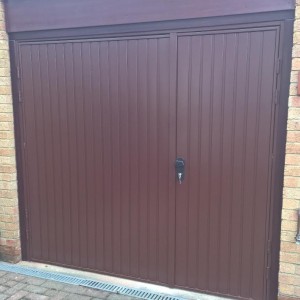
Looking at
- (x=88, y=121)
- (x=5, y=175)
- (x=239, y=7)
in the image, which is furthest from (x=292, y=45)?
(x=5, y=175)

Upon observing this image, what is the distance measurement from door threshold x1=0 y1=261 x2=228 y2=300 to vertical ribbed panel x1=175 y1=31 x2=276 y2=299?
7.4 inches

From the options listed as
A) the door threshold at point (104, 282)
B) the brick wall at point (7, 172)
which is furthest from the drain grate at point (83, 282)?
the brick wall at point (7, 172)

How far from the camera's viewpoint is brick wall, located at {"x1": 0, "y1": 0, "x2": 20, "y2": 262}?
3.63m

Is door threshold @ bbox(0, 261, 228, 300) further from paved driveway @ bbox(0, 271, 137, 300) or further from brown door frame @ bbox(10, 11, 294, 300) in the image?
brown door frame @ bbox(10, 11, 294, 300)

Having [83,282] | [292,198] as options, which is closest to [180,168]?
[292,198]

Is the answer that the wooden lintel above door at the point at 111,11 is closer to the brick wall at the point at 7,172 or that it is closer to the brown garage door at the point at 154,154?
the brown garage door at the point at 154,154

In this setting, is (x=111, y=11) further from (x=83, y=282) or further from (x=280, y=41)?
(x=83, y=282)

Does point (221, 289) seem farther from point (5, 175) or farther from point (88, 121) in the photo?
point (5, 175)

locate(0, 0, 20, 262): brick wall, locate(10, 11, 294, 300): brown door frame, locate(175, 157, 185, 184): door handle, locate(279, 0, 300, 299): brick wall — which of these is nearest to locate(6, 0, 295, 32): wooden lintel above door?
locate(10, 11, 294, 300): brown door frame

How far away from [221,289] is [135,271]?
2.72ft

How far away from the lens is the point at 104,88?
3.43m

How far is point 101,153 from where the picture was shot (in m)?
3.52

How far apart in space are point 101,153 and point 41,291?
1387 mm

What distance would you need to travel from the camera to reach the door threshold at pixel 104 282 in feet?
10.9
